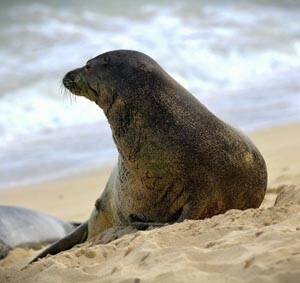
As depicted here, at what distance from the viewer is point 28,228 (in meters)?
7.58

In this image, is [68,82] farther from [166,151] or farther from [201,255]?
[201,255]

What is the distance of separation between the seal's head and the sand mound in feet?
3.60

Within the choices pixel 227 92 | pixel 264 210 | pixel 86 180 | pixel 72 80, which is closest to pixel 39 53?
pixel 227 92

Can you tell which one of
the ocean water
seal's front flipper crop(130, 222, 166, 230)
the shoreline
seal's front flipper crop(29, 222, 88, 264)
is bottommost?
seal's front flipper crop(29, 222, 88, 264)

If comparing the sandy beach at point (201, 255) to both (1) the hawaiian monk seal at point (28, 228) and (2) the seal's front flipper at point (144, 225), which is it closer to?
(2) the seal's front flipper at point (144, 225)

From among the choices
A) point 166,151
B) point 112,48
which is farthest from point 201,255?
point 112,48

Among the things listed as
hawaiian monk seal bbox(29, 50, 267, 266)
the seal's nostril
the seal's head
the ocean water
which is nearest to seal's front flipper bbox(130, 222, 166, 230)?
hawaiian monk seal bbox(29, 50, 267, 266)

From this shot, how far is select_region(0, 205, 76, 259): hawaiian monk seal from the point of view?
7445 millimetres

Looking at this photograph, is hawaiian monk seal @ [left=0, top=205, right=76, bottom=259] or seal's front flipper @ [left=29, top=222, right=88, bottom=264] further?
hawaiian monk seal @ [left=0, top=205, right=76, bottom=259]

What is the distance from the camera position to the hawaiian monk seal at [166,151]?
16.6 ft

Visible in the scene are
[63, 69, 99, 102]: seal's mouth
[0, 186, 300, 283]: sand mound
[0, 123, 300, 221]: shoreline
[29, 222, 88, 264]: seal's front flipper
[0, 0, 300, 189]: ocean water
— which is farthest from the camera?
[0, 0, 300, 189]: ocean water

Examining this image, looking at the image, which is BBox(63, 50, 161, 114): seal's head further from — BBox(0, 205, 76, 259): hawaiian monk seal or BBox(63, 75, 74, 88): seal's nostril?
BBox(0, 205, 76, 259): hawaiian monk seal

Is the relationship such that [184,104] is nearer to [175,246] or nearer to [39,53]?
[175,246]

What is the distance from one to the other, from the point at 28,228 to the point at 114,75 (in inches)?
102
